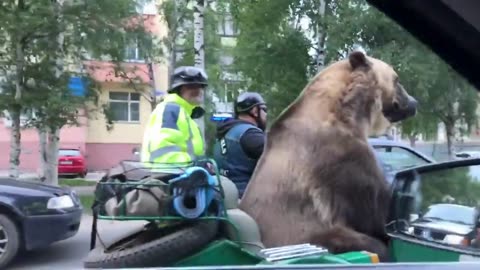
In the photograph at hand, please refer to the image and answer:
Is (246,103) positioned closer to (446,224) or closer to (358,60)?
(358,60)

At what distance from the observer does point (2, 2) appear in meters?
13.9

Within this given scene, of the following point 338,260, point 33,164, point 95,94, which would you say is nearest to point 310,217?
point 338,260

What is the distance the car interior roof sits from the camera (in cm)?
497

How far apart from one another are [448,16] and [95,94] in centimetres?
1174

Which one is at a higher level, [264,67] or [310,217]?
[264,67]

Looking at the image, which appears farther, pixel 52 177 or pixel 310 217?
pixel 52 177

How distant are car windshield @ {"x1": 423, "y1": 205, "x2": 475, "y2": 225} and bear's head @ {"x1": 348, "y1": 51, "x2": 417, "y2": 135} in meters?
1.24

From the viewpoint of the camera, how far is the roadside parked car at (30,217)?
835 centimetres

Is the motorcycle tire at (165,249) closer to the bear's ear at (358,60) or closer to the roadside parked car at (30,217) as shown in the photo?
the bear's ear at (358,60)

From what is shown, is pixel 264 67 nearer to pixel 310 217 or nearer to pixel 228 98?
pixel 228 98

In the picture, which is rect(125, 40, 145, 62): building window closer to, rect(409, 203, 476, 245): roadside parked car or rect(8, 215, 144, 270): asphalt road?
rect(8, 215, 144, 270): asphalt road

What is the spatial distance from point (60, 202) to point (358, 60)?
5.39 m

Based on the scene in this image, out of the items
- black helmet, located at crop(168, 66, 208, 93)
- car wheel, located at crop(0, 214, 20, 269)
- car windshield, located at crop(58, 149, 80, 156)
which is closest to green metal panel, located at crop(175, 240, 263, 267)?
black helmet, located at crop(168, 66, 208, 93)

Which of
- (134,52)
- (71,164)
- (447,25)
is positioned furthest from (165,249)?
(71,164)
